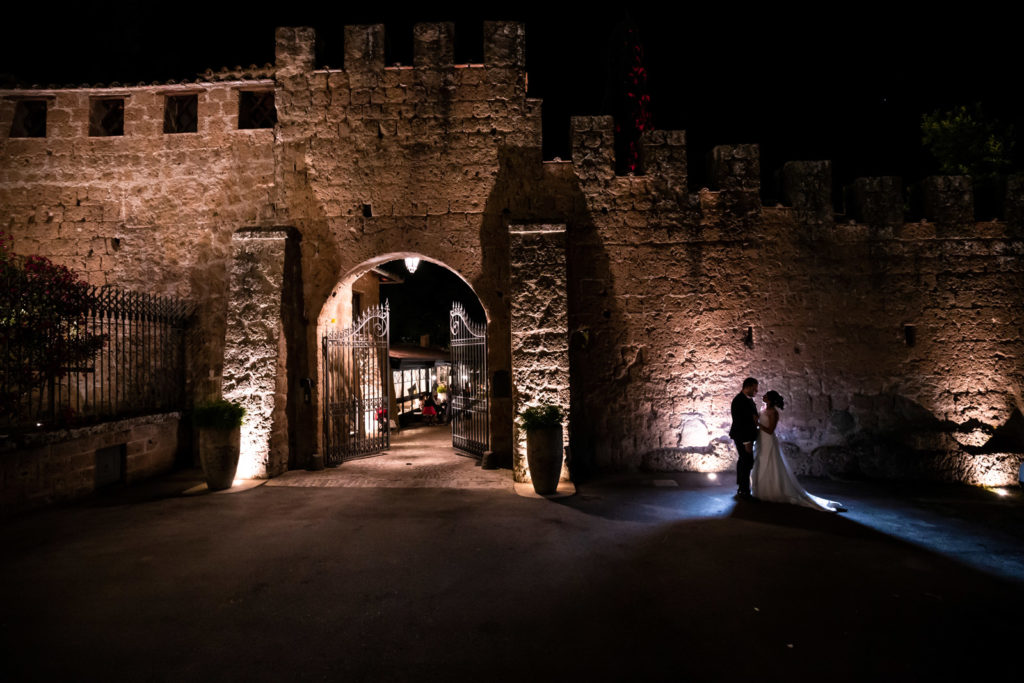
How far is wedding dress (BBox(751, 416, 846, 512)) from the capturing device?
591cm

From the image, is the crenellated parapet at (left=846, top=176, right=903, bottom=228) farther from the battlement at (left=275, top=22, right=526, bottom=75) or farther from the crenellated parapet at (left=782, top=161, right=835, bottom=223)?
the battlement at (left=275, top=22, right=526, bottom=75)

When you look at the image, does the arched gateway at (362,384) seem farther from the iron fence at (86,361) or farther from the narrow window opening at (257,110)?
the narrow window opening at (257,110)

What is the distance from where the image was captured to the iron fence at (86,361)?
572 centimetres

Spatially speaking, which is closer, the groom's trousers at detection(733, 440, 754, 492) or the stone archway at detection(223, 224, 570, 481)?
the groom's trousers at detection(733, 440, 754, 492)

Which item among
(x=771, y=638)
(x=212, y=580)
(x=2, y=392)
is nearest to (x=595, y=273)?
(x=771, y=638)

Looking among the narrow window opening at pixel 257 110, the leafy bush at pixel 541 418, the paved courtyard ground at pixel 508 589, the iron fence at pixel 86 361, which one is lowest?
the paved courtyard ground at pixel 508 589

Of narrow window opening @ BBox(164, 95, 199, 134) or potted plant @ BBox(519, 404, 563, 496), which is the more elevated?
narrow window opening @ BBox(164, 95, 199, 134)

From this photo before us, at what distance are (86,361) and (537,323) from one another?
5.80m

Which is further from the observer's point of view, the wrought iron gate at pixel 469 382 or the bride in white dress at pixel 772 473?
the wrought iron gate at pixel 469 382

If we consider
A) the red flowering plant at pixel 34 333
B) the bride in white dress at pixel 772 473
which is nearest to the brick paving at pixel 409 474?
the red flowering plant at pixel 34 333

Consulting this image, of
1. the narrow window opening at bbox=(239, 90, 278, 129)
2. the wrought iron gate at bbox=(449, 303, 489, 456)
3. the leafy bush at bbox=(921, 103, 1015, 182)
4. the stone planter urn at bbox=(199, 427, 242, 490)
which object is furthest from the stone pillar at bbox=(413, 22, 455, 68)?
the leafy bush at bbox=(921, 103, 1015, 182)

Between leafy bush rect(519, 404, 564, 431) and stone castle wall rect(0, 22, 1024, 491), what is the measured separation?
→ 1035mm

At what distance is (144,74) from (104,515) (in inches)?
440

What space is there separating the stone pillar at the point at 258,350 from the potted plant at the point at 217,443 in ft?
1.41
